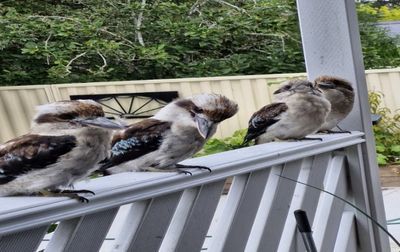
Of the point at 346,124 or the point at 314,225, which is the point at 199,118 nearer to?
the point at 314,225

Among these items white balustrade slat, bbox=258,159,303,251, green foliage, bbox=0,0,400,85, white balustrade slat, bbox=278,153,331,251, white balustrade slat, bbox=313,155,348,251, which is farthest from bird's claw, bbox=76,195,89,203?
green foliage, bbox=0,0,400,85

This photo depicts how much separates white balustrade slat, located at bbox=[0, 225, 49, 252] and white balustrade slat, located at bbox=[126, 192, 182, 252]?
0.14 meters

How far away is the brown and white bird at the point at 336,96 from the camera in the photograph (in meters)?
1.17

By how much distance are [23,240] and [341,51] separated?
2.75 feet

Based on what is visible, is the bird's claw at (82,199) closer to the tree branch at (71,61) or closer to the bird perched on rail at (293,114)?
the bird perched on rail at (293,114)

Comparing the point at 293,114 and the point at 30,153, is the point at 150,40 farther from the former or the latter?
the point at 30,153

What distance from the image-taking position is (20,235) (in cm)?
54

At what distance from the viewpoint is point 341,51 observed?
4.20ft

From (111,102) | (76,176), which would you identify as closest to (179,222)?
(76,176)

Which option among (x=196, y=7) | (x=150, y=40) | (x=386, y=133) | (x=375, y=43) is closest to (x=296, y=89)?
(x=150, y=40)

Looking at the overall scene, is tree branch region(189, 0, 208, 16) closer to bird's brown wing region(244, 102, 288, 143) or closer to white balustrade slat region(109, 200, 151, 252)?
bird's brown wing region(244, 102, 288, 143)

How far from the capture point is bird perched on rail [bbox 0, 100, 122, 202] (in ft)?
1.90

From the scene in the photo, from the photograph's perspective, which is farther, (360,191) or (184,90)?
Answer: (184,90)

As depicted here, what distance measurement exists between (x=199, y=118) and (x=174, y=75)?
242 cm
